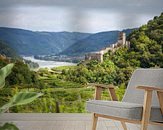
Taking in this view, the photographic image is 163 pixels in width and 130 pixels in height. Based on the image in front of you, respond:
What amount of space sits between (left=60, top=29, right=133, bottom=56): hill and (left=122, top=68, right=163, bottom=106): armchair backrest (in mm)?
2661

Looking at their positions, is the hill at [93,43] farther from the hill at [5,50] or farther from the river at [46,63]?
the hill at [5,50]

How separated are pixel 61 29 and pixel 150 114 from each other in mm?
3705

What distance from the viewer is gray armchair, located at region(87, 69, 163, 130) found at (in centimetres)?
309

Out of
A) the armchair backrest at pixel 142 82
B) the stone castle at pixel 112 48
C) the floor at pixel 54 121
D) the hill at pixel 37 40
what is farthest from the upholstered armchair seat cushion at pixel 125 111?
the hill at pixel 37 40

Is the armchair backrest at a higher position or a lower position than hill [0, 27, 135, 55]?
lower

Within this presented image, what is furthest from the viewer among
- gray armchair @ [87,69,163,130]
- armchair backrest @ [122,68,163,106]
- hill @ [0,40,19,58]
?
hill @ [0,40,19,58]

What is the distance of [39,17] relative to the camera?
654 centimetres

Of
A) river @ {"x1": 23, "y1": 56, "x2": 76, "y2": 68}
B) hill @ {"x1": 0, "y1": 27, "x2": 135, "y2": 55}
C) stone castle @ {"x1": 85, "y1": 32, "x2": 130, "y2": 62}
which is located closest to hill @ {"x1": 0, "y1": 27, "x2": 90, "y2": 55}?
hill @ {"x1": 0, "y1": 27, "x2": 135, "y2": 55}

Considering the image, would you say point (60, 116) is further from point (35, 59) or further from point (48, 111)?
point (35, 59)

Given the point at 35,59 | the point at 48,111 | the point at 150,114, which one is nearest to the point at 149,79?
the point at 150,114

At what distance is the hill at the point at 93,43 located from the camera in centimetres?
652

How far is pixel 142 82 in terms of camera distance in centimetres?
382

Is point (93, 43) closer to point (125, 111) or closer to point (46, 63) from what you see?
point (46, 63)

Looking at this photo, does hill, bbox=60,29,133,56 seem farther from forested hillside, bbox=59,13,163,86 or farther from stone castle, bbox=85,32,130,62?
forested hillside, bbox=59,13,163,86
